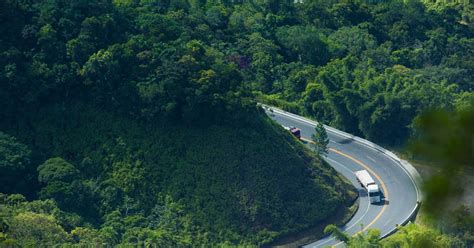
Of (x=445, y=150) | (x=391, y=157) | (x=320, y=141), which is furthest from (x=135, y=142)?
(x=445, y=150)

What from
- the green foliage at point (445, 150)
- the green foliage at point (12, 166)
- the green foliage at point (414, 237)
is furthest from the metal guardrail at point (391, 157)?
the green foliage at point (445, 150)

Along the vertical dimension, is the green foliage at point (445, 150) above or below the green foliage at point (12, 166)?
above

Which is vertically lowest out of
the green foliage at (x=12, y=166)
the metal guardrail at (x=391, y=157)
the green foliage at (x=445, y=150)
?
the green foliage at (x=12, y=166)

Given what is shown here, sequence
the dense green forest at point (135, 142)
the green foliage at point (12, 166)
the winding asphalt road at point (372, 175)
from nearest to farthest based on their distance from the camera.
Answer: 1. the green foliage at point (12, 166)
2. the dense green forest at point (135, 142)
3. the winding asphalt road at point (372, 175)

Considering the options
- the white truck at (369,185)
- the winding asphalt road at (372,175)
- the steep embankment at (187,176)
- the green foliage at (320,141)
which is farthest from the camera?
the green foliage at (320,141)

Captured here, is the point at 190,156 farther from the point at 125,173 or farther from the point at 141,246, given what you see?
the point at 141,246

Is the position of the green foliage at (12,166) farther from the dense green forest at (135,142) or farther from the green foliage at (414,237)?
the green foliage at (414,237)

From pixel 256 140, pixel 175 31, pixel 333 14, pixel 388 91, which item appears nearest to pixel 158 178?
pixel 256 140
